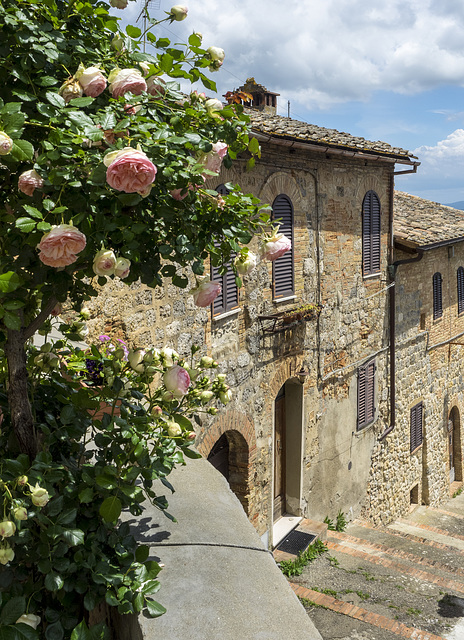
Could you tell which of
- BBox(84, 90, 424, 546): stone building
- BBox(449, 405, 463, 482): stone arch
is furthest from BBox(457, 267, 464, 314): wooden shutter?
BBox(84, 90, 424, 546): stone building

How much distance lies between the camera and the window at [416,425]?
46.9ft

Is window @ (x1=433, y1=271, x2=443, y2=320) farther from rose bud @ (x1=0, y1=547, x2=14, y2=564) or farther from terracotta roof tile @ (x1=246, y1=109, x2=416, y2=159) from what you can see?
rose bud @ (x1=0, y1=547, x2=14, y2=564)

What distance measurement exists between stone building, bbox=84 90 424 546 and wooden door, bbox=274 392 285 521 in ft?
0.08

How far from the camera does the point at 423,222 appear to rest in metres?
14.0

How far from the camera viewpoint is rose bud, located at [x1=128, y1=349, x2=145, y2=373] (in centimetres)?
245

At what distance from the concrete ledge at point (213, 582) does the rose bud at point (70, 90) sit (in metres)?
1.92

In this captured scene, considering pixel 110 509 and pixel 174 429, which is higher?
pixel 174 429

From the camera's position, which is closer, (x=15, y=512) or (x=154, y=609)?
(x=15, y=512)

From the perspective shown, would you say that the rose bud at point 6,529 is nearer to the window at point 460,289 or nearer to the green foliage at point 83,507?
the green foliage at point 83,507

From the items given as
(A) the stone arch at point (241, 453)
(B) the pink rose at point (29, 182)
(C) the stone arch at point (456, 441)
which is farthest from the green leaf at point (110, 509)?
(C) the stone arch at point (456, 441)

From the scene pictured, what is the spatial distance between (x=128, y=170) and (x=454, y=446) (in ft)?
59.4

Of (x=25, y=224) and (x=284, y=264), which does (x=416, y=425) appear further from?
(x=25, y=224)

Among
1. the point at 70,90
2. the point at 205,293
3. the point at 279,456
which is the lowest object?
the point at 279,456

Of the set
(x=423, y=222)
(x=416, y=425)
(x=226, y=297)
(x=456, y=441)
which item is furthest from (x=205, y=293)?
(x=456, y=441)
